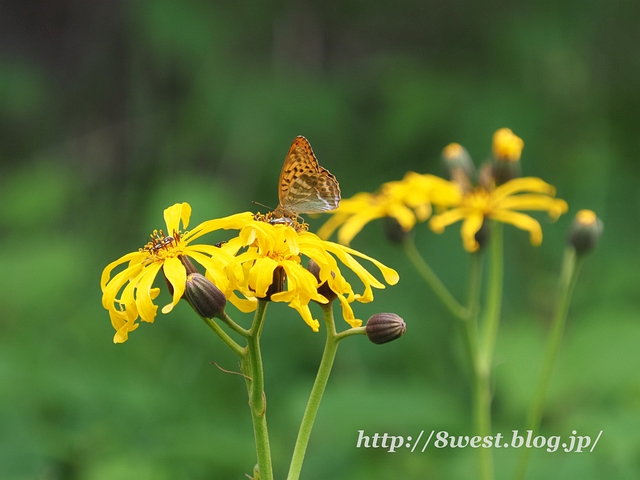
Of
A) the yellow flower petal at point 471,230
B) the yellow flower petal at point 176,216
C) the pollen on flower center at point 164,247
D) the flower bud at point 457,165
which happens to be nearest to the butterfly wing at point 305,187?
the yellow flower petal at point 176,216

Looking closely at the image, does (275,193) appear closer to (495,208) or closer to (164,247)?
(495,208)

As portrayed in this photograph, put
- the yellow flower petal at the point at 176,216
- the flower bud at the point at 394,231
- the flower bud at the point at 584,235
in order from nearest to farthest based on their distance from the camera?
the yellow flower petal at the point at 176,216
the flower bud at the point at 584,235
the flower bud at the point at 394,231

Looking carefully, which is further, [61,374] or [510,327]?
[510,327]

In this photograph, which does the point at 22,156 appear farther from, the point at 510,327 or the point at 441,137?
the point at 510,327

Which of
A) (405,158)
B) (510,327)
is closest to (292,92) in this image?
(405,158)

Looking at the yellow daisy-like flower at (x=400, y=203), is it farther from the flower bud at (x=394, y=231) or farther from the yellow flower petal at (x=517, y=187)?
the yellow flower petal at (x=517, y=187)
